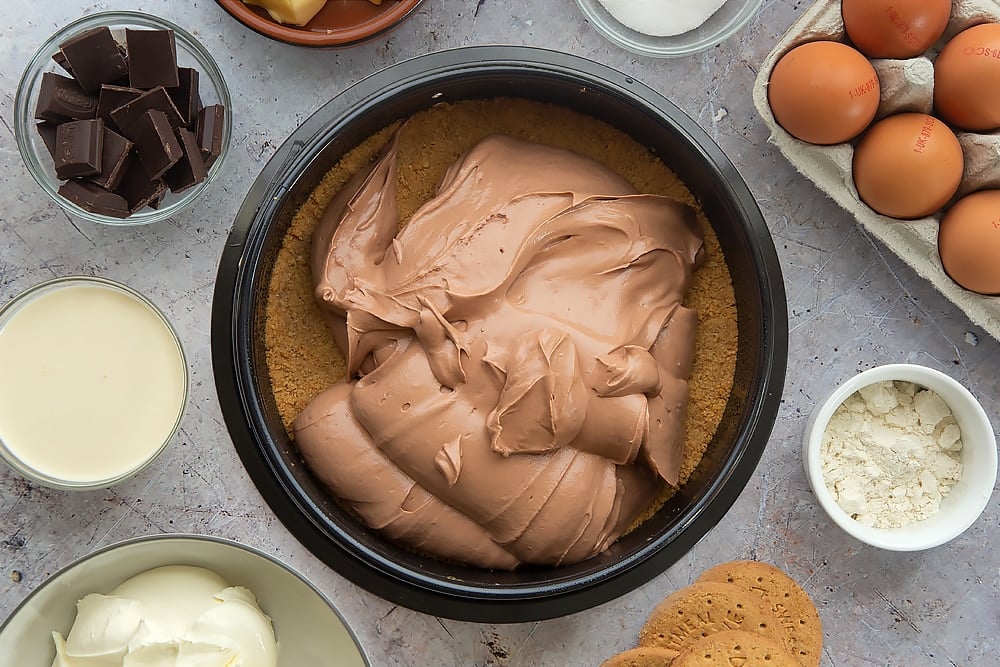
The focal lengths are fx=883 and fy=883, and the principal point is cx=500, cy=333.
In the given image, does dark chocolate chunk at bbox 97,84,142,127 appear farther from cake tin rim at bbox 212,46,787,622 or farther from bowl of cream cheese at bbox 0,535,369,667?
bowl of cream cheese at bbox 0,535,369,667

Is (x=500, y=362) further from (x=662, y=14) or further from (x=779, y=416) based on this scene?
(x=662, y=14)

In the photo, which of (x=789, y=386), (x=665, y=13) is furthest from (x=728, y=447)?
(x=665, y=13)

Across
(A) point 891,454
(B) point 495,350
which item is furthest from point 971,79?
(B) point 495,350

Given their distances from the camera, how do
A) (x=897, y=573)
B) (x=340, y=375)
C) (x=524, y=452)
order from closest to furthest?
(x=524, y=452) < (x=340, y=375) < (x=897, y=573)

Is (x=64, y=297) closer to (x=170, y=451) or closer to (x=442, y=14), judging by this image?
(x=170, y=451)

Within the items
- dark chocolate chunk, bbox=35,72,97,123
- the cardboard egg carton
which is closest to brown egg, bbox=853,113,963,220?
the cardboard egg carton

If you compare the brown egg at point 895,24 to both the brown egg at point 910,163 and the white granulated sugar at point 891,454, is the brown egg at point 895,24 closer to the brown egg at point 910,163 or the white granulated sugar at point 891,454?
the brown egg at point 910,163

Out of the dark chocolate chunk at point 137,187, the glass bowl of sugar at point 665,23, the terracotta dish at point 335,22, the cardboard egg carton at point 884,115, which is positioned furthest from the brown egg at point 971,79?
the dark chocolate chunk at point 137,187
